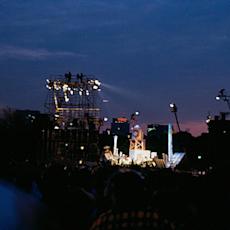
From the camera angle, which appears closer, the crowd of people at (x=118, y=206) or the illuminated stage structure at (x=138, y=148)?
the crowd of people at (x=118, y=206)

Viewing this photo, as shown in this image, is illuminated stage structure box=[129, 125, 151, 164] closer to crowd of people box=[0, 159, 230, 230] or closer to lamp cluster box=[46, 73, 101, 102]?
lamp cluster box=[46, 73, 101, 102]

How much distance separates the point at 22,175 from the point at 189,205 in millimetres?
5692

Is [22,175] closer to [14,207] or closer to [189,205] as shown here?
[189,205]

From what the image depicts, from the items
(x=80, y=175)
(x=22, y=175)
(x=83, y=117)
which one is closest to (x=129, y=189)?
(x=22, y=175)

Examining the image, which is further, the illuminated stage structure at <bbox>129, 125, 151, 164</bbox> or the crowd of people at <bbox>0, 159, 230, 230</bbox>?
the illuminated stage structure at <bbox>129, 125, 151, 164</bbox>

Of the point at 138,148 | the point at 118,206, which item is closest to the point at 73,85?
the point at 138,148

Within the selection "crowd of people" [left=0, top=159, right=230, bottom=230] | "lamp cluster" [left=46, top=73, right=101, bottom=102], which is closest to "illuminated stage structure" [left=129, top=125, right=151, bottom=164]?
"lamp cluster" [left=46, top=73, right=101, bottom=102]

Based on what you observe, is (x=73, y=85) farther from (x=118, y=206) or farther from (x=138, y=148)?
(x=118, y=206)

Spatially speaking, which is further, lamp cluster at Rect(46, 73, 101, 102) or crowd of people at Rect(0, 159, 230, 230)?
lamp cluster at Rect(46, 73, 101, 102)

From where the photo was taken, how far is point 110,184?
452 centimetres

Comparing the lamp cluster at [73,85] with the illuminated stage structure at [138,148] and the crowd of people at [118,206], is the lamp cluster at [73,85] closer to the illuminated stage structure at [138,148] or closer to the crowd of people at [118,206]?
the illuminated stage structure at [138,148]

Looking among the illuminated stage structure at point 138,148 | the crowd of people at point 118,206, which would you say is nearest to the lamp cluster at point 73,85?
the illuminated stage structure at point 138,148

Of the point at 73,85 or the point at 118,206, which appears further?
the point at 73,85

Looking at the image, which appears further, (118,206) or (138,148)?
(138,148)
